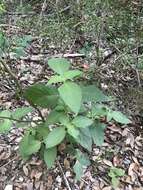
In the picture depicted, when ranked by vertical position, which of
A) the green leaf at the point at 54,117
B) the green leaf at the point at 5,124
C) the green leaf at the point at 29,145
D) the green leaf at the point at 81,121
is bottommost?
the green leaf at the point at 29,145

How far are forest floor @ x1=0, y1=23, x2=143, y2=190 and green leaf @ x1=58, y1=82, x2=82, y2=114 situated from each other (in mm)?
849

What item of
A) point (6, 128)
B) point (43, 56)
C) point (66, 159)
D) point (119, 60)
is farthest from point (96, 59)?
point (6, 128)

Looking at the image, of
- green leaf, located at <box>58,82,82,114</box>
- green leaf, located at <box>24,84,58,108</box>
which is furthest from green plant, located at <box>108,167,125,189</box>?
green leaf, located at <box>58,82,82,114</box>

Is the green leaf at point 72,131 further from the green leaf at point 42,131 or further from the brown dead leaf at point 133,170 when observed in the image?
the brown dead leaf at point 133,170

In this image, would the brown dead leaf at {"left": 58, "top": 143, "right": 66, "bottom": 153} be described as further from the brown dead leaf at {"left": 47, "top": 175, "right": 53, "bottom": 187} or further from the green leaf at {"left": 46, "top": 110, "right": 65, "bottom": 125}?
the green leaf at {"left": 46, "top": 110, "right": 65, "bottom": 125}

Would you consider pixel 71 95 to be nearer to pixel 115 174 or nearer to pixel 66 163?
pixel 66 163

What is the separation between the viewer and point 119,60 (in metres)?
3.88

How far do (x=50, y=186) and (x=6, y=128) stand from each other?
59cm

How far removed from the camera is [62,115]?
2.59 metres

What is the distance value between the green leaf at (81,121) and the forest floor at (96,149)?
1.89 feet

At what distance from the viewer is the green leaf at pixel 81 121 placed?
8.37ft

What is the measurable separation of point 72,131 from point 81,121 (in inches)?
3.9

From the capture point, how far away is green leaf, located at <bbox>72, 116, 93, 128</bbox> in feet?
8.37

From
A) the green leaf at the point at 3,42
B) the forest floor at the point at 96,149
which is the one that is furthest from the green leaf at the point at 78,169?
the green leaf at the point at 3,42
